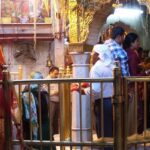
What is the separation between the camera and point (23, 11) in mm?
18812

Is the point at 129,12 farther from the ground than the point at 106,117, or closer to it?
farther from the ground

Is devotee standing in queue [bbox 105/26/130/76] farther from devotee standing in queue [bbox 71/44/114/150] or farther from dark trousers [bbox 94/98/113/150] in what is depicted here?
dark trousers [bbox 94/98/113/150]

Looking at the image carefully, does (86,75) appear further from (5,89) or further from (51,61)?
(51,61)

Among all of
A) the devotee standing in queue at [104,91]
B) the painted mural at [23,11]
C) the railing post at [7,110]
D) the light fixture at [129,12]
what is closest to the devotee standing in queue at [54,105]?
the devotee standing in queue at [104,91]

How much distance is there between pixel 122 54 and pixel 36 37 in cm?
1165

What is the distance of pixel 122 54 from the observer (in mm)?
6930

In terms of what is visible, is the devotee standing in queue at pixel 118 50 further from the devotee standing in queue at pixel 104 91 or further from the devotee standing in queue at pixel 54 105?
the devotee standing in queue at pixel 54 105

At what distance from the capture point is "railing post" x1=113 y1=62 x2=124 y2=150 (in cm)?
521

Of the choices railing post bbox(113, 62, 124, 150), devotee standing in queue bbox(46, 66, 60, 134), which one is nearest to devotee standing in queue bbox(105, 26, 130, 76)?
devotee standing in queue bbox(46, 66, 60, 134)

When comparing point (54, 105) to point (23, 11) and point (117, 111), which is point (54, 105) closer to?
point (117, 111)

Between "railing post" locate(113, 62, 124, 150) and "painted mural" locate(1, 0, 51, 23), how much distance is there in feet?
44.5

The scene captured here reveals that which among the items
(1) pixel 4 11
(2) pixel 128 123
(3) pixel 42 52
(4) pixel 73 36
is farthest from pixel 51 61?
(2) pixel 128 123

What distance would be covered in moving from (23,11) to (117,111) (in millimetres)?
14075

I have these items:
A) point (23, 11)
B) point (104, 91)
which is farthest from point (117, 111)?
point (23, 11)
